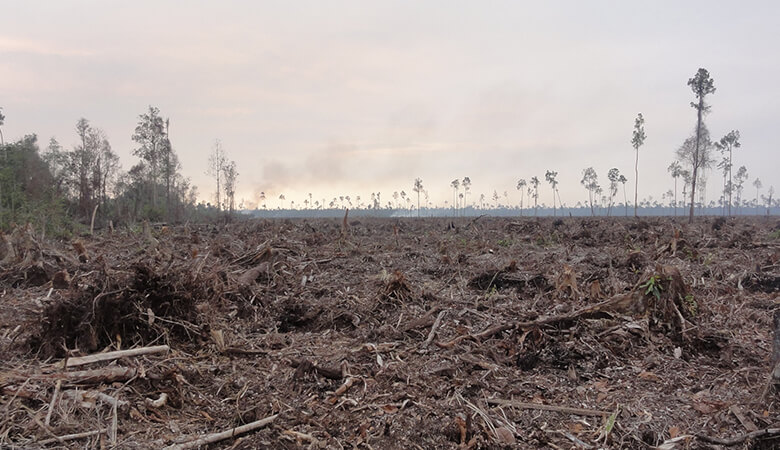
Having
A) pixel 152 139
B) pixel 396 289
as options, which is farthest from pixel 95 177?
pixel 396 289

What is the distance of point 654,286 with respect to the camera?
488cm

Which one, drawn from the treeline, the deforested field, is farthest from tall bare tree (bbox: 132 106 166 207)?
the deforested field

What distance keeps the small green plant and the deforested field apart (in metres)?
0.02

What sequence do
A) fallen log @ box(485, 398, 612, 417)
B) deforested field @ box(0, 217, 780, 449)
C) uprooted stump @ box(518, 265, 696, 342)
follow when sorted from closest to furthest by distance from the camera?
deforested field @ box(0, 217, 780, 449)
fallen log @ box(485, 398, 612, 417)
uprooted stump @ box(518, 265, 696, 342)

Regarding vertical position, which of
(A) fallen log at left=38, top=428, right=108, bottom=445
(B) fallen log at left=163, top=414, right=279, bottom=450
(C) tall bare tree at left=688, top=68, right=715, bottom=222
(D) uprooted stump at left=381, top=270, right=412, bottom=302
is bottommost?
(B) fallen log at left=163, top=414, right=279, bottom=450

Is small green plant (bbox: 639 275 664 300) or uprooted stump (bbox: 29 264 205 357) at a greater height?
small green plant (bbox: 639 275 664 300)

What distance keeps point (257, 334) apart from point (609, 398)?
3.75 m

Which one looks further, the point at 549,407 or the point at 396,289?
the point at 396,289

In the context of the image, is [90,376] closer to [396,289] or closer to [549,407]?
[549,407]

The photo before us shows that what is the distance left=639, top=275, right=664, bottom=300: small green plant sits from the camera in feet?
15.9

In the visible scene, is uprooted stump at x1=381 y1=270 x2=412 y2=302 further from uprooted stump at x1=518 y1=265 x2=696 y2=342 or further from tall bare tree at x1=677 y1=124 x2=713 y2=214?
tall bare tree at x1=677 y1=124 x2=713 y2=214

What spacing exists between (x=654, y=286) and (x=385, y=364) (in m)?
3.04

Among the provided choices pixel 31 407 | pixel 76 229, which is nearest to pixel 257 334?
pixel 31 407

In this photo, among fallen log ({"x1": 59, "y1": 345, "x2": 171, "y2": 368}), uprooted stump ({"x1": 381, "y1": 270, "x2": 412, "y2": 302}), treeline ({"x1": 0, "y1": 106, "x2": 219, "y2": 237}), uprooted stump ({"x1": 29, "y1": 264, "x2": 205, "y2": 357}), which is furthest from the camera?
treeline ({"x1": 0, "y1": 106, "x2": 219, "y2": 237})
